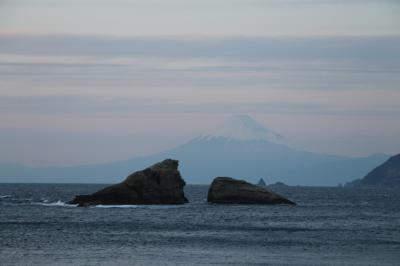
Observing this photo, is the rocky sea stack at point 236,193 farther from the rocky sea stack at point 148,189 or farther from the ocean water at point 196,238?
the ocean water at point 196,238

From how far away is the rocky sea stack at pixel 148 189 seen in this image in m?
123

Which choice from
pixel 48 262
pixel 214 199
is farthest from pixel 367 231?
pixel 214 199

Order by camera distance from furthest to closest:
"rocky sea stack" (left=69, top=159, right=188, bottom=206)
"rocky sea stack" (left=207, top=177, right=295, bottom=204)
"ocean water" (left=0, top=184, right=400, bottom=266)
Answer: "rocky sea stack" (left=207, top=177, right=295, bottom=204), "rocky sea stack" (left=69, top=159, right=188, bottom=206), "ocean water" (left=0, top=184, right=400, bottom=266)

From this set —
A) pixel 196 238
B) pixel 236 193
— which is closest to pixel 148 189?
pixel 236 193

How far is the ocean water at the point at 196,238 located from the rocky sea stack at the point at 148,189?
1241 centimetres

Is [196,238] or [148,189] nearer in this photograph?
[196,238]

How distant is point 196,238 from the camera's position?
233 feet

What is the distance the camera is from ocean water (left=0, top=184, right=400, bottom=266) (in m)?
56.0

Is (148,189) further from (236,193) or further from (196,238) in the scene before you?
(196,238)

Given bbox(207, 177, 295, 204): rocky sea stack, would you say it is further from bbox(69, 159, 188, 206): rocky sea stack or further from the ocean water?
the ocean water

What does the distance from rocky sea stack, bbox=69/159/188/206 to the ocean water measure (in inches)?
488

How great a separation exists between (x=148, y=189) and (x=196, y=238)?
54033 mm

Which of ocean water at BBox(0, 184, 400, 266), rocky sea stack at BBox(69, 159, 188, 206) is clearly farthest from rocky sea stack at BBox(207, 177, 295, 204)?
ocean water at BBox(0, 184, 400, 266)

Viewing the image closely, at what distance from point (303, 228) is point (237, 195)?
46.4 m
